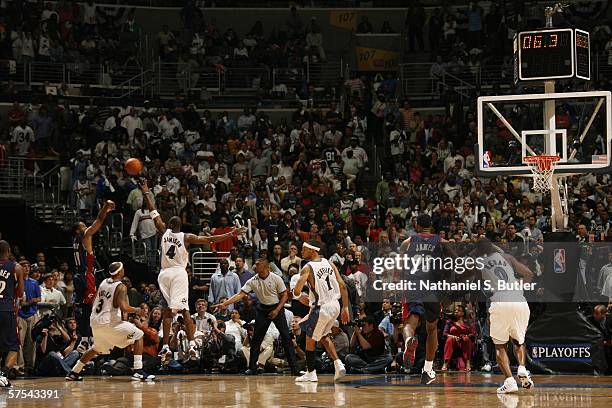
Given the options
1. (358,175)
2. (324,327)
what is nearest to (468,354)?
(324,327)

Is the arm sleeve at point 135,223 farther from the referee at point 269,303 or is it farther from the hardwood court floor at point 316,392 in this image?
the hardwood court floor at point 316,392

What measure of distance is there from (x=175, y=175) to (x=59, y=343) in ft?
23.6

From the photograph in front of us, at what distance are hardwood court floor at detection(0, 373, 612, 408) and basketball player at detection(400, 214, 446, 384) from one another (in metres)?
0.50

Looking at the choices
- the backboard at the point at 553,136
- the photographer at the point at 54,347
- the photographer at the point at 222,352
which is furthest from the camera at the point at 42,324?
the backboard at the point at 553,136

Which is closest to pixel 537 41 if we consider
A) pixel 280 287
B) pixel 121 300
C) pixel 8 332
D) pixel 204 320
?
pixel 280 287

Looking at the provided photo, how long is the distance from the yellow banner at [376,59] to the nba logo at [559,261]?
50.1 ft

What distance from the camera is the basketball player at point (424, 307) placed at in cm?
1527

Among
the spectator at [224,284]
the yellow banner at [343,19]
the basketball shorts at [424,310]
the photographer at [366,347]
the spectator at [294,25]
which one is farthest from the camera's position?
the yellow banner at [343,19]

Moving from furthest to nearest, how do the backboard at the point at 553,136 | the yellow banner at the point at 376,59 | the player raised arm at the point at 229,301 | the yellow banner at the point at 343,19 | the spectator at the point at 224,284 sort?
the yellow banner at the point at 343,19 < the yellow banner at the point at 376,59 < the spectator at the point at 224,284 < the backboard at the point at 553,136 < the player raised arm at the point at 229,301

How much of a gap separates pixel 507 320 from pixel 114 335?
18.3 ft

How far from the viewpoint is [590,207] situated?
22484mm

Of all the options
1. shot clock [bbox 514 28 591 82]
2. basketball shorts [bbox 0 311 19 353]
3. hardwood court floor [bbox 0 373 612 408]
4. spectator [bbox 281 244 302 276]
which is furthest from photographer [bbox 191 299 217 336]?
shot clock [bbox 514 28 591 82]

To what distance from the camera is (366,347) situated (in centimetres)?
1828

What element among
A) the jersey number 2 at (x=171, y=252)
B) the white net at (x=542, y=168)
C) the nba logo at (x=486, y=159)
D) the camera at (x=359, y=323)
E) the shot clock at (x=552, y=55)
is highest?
the shot clock at (x=552, y=55)
